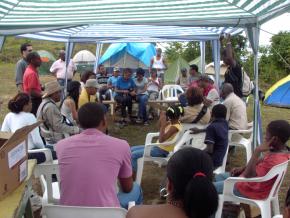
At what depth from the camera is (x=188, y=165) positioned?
1743mm

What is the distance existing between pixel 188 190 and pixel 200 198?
0.06m

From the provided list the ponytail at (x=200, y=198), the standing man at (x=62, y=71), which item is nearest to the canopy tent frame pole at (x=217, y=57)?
the standing man at (x=62, y=71)

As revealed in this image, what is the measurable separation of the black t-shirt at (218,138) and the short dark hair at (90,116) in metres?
1.51

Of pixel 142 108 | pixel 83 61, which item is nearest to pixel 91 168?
pixel 142 108

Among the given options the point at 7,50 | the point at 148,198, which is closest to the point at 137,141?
the point at 148,198

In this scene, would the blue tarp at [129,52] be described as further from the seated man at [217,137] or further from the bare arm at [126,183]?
the bare arm at [126,183]

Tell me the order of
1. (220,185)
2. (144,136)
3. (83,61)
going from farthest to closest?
(83,61), (144,136), (220,185)

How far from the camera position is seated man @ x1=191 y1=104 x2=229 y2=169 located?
4027 mm

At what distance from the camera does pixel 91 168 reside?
8.14ft

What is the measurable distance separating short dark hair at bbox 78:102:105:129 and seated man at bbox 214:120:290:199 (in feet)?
4.12

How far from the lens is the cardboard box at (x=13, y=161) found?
2109mm

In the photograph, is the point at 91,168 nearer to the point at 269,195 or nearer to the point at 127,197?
the point at 127,197

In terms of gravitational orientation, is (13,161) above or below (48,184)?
above

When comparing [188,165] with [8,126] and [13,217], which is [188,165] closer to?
[13,217]
